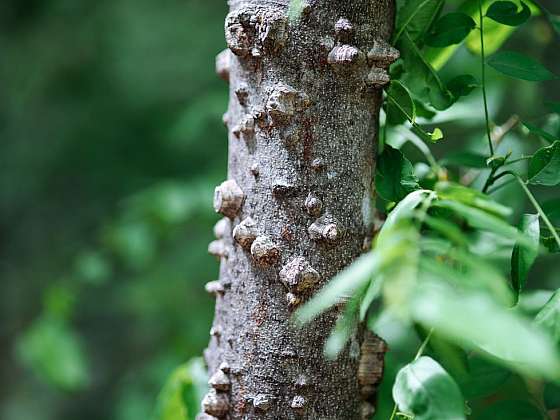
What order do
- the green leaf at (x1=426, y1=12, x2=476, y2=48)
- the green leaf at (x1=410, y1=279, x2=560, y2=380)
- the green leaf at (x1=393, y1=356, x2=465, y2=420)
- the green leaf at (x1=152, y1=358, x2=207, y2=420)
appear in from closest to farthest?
the green leaf at (x1=410, y1=279, x2=560, y2=380) < the green leaf at (x1=393, y1=356, x2=465, y2=420) < the green leaf at (x1=426, y1=12, x2=476, y2=48) < the green leaf at (x1=152, y1=358, x2=207, y2=420)

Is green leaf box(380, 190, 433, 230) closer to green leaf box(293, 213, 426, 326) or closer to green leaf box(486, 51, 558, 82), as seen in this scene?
green leaf box(293, 213, 426, 326)

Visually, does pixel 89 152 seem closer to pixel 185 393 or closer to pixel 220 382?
pixel 185 393

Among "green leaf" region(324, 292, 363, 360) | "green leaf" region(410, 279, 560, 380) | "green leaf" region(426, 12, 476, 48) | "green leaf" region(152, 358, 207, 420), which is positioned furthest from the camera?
"green leaf" region(152, 358, 207, 420)

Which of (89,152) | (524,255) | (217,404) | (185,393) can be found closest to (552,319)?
(524,255)

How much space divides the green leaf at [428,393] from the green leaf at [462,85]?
9.5 inches

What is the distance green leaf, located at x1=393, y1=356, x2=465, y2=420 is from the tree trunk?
0.34 ft

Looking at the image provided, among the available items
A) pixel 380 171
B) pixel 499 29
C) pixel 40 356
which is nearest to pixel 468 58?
pixel 499 29

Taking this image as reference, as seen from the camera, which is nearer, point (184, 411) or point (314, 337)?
point (314, 337)

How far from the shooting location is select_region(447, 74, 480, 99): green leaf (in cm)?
58

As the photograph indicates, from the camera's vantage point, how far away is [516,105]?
1474mm

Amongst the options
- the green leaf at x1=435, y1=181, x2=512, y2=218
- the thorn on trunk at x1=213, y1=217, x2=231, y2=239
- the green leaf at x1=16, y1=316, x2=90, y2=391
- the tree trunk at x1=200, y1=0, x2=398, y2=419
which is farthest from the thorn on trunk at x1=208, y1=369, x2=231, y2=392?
the green leaf at x1=16, y1=316, x2=90, y2=391

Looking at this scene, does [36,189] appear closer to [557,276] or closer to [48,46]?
[48,46]

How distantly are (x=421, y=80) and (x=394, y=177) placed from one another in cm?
10

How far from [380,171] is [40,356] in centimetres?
107
